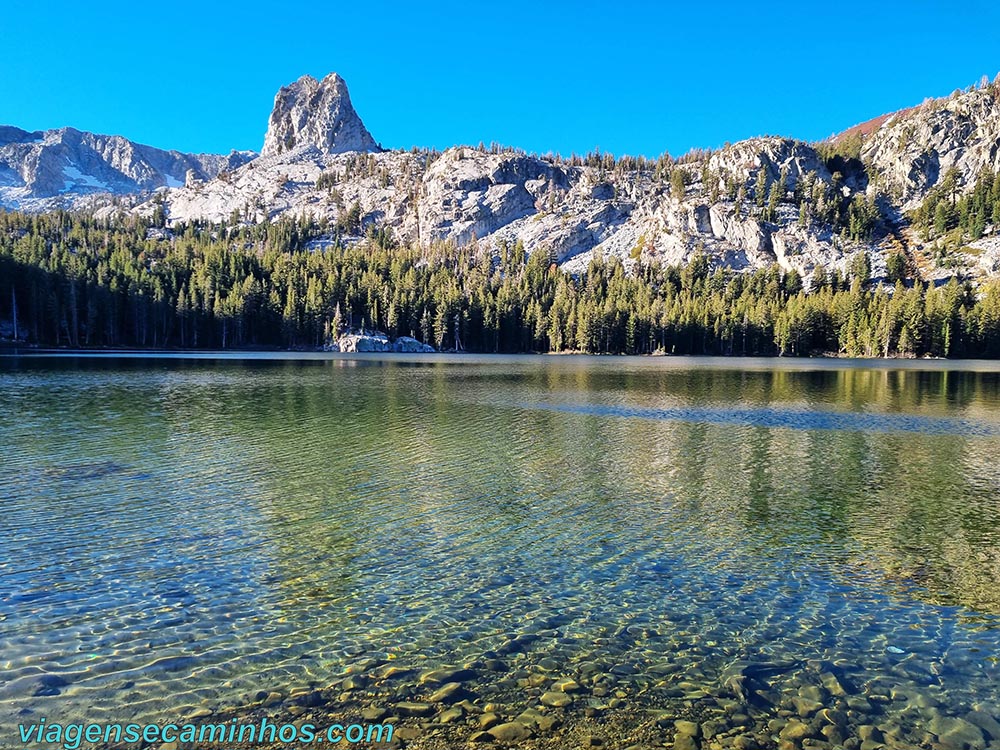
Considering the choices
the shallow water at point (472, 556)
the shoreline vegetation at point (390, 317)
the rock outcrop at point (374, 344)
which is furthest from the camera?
the rock outcrop at point (374, 344)

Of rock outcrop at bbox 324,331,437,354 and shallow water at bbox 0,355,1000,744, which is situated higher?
rock outcrop at bbox 324,331,437,354

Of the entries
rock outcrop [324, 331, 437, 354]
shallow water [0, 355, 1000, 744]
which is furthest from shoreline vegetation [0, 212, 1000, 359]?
shallow water [0, 355, 1000, 744]

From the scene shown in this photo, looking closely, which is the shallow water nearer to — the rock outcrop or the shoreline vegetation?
the shoreline vegetation

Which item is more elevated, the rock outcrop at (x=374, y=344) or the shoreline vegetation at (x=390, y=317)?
the shoreline vegetation at (x=390, y=317)

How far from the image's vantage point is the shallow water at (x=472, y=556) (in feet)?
34.7

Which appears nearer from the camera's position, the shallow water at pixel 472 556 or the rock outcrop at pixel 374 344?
the shallow water at pixel 472 556

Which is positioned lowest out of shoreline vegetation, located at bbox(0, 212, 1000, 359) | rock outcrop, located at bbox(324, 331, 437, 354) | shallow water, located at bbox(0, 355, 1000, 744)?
shallow water, located at bbox(0, 355, 1000, 744)

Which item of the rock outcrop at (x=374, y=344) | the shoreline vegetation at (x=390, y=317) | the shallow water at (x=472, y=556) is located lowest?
the shallow water at (x=472, y=556)

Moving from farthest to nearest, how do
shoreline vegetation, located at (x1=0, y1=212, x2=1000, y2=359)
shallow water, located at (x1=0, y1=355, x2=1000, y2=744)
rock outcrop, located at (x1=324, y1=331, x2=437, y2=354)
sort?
rock outcrop, located at (x1=324, y1=331, x2=437, y2=354) < shoreline vegetation, located at (x1=0, y1=212, x2=1000, y2=359) < shallow water, located at (x1=0, y1=355, x2=1000, y2=744)

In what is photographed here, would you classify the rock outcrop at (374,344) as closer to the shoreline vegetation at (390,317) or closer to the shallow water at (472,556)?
the shoreline vegetation at (390,317)

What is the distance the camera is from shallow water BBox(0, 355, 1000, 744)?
1059 cm

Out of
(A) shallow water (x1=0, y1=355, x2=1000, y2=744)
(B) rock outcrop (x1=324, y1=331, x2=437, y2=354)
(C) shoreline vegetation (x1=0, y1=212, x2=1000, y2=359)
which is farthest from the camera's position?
(B) rock outcrop (x1=324, y1=331, x2=437, y2=354)

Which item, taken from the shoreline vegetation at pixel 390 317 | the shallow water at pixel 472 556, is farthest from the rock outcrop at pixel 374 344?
the shallow water at pixel 472 556

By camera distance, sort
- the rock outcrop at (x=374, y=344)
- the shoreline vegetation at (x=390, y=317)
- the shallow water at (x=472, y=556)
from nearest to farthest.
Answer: the shallow water at (x=472, y=556)
the shoreline vegetation at (x=390, y=317)
the rock outcrop at (x=374, y=344)
